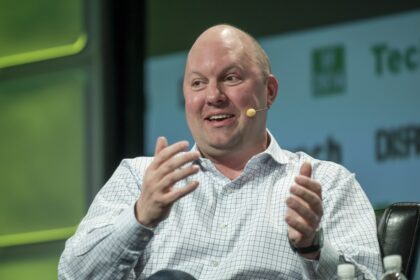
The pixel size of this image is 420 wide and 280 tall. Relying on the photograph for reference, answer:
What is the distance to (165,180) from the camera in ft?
6.62

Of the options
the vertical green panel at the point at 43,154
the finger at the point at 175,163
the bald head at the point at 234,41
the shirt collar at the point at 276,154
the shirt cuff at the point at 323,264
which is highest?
the bald head at the point at 234,41

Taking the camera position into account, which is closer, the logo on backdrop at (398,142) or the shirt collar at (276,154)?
the shirt collar at (276,154)

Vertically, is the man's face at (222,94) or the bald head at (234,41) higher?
the bald head at (234,41)

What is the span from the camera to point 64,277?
2252mm

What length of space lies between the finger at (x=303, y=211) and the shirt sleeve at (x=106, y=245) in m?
0.32

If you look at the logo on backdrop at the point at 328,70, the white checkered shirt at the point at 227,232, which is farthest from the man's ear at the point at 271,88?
the logo on backdrop at the point at 328,70

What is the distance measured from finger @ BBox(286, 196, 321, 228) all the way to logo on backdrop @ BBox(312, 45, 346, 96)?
199 cm

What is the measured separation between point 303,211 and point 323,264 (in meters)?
0.17

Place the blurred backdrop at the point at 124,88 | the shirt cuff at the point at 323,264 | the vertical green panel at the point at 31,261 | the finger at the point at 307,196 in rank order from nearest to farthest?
1. the finger at the point at 307,196
2. the shirt cuff at the point at 323,264
3. the blurred backdrop at the point at 124,88
4. the vertical green panel at the point at 31,261

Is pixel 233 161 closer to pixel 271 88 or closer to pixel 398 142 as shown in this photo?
pixel 271 88

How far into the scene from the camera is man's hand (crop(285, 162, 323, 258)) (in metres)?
1.99

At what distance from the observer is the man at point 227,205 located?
206 centimetres

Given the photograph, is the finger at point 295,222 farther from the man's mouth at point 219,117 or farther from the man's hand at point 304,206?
the man's mouth at point 219,117

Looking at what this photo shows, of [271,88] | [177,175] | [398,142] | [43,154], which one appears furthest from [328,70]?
[177,175]
